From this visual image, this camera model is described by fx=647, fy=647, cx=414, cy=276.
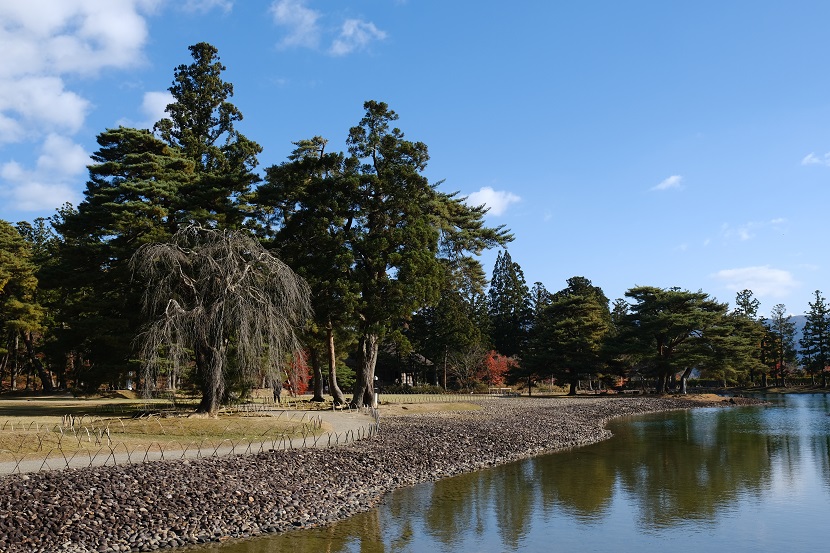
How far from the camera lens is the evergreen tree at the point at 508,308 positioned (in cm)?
8888

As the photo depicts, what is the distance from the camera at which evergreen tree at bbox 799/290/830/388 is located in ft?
264

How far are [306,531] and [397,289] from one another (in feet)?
62.1

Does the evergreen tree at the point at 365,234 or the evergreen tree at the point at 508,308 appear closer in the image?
the evergreen tree at the point at 365,234

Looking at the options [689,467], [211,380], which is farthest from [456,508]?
[211,380]

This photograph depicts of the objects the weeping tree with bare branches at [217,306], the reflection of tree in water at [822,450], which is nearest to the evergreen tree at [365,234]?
the weeping tree with bare branches at [217,306]

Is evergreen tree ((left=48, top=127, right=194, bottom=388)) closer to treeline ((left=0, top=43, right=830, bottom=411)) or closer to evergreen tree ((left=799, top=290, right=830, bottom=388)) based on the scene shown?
treeline ((left=0, top=43, right=830, bottom=411))

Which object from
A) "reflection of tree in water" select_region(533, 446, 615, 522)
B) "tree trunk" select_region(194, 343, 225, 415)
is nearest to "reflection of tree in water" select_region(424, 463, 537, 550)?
"reflection of tree in water" select_region(533, 446, 615, 522)

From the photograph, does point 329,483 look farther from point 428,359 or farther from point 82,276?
point 428,359

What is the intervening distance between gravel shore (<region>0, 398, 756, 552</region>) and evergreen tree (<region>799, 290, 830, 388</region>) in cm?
7259

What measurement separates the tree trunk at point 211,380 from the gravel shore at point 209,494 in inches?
260

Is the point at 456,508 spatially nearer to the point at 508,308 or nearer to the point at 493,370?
the point at 493,370

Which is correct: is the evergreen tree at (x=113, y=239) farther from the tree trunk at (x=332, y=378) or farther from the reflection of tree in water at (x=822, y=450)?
the reflection of tree in water at (x=822, y=450)

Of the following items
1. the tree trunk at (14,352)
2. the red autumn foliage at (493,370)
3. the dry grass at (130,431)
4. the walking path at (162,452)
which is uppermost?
the tree trunk at (14,352)

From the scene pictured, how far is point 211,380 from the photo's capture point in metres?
26.2
